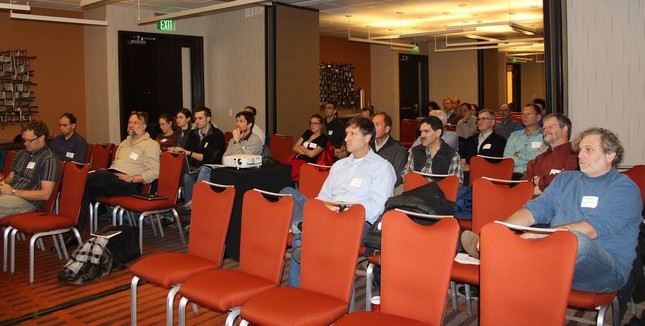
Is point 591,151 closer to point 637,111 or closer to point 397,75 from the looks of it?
point 637,111

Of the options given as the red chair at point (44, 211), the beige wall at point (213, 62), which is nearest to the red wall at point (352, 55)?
the beige wall at point (213, 62)

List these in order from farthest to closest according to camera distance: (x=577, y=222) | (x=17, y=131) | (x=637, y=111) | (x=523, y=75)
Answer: (x=523, y=75)
(x=17, y=131)
(x=637, y=111)
(x=577, y=222)

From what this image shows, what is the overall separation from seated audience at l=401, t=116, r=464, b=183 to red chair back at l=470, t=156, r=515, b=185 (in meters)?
0.19

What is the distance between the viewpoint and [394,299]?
9.09 ft

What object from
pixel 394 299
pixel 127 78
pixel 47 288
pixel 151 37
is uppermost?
pixel 151 37

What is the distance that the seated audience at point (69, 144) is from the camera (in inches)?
284

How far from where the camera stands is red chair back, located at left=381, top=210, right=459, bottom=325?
2.63m

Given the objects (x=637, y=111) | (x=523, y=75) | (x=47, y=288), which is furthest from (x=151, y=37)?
(x=523, y=75)

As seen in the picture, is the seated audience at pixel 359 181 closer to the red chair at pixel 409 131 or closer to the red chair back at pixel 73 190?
the red chair back at pixel 73 190

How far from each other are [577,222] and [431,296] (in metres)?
1.04

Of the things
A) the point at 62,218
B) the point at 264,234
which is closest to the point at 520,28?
the point at 62,218

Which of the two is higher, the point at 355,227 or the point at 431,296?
the point at 355,227

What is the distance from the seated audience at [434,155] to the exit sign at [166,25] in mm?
6962

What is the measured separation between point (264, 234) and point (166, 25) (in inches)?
337
